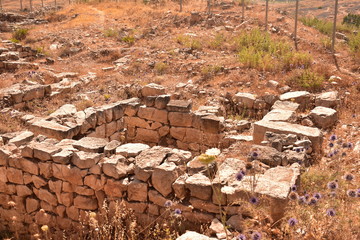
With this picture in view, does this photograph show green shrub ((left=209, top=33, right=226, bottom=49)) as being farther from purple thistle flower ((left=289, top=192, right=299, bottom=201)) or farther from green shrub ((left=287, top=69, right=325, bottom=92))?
purple thistle flower ((left=289, top=192, right=299, bottom=201))

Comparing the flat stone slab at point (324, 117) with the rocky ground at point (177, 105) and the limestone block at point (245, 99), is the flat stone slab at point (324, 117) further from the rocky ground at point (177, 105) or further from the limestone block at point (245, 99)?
the limestone block at point (245, 99)

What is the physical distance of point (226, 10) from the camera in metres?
22.5

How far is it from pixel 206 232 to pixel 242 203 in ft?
1.87

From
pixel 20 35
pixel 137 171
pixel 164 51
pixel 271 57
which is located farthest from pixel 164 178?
pixel 20 35

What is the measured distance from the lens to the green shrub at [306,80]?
9.96m

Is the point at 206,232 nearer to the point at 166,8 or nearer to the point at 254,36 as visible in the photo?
the point at 254,36

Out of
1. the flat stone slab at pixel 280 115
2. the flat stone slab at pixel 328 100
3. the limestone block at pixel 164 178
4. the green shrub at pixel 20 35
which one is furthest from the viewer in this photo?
the green shrub at pixel 20 35

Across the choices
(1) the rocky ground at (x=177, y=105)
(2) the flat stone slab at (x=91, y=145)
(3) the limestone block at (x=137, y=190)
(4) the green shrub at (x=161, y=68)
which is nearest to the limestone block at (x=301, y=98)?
(1) the rocky ground at (x=177, y=105)

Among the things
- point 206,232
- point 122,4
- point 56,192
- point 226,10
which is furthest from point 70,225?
point 122,4

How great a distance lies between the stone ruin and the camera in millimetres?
4223

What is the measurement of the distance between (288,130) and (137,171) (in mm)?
3178

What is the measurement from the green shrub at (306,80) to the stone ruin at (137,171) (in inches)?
119

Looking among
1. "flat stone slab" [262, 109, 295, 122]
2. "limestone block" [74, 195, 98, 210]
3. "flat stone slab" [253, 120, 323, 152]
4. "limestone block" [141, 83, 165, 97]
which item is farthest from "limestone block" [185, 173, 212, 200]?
"limestone block" [141, 83, 165, 97]

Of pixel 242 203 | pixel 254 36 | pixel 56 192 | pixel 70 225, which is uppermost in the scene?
pixel 254 36
